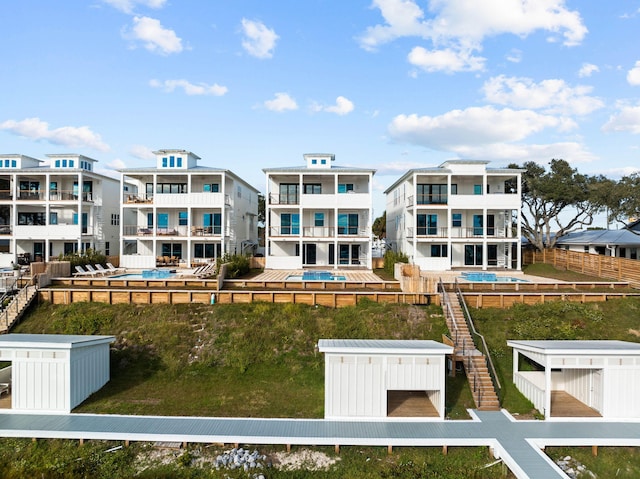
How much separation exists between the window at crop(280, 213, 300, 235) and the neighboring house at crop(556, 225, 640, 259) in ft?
78.1

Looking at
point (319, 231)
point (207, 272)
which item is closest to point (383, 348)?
point (207, 272)

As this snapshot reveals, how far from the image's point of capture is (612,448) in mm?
10258

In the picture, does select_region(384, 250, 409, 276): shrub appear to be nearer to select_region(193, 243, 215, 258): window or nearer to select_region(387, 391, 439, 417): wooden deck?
select_region(193, 243, 215, 258): window

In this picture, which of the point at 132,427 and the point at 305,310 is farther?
the point at 305,310

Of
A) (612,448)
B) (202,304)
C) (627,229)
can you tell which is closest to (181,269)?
(202,304)

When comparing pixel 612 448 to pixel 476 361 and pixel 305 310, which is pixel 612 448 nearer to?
pixel 476 361

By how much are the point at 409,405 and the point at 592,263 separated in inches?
813

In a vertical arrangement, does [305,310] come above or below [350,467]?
above

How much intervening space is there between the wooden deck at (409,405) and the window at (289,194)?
20153 millimetres

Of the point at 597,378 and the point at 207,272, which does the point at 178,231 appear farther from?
the point at 597,378

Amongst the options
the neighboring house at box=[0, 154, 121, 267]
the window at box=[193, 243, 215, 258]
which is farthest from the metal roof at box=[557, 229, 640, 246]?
the neighboring house at box=[0, 154, 121, 267]

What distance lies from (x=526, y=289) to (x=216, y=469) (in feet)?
56.0

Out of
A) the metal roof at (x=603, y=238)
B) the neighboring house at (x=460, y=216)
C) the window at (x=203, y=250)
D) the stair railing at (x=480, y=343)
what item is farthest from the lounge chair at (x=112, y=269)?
the metal roof at (x=603, y=238)

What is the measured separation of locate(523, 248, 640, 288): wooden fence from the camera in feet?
72.7
